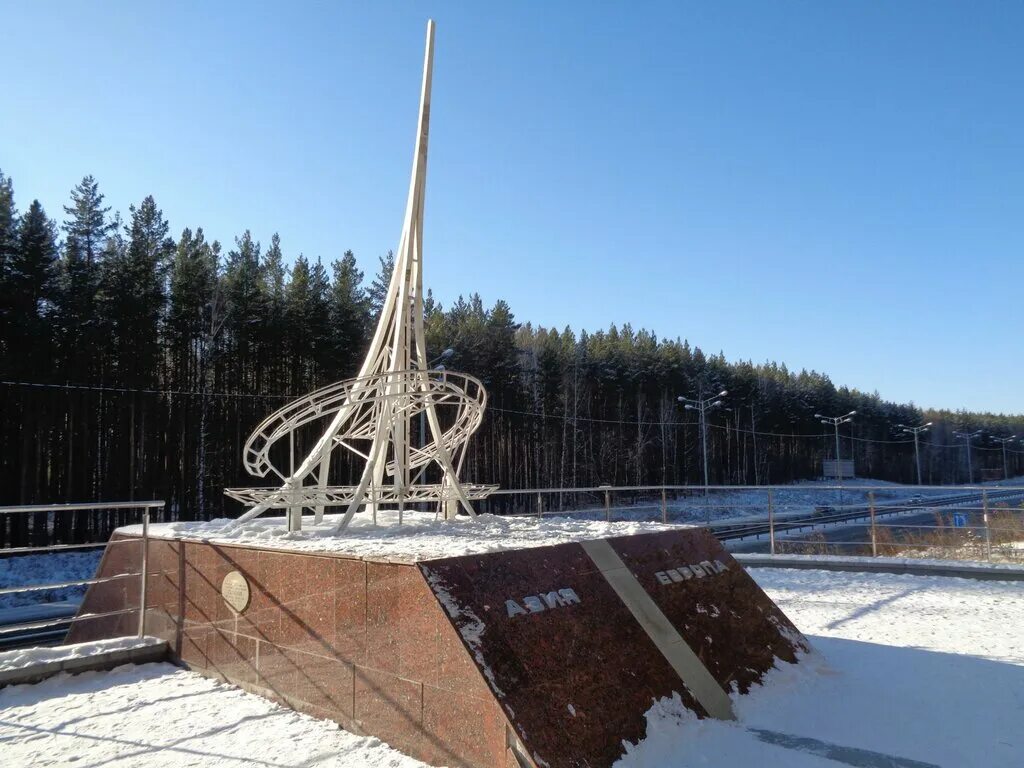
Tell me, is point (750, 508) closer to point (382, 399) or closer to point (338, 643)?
point (382, 399)

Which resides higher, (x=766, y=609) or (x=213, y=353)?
(x=213, y=353)

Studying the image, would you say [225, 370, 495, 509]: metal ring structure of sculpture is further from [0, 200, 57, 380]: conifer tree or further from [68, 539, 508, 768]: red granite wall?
[0, 200, 57, 380]: conifer tree

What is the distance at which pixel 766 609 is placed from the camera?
6.52 metres

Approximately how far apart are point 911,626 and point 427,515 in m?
5.57

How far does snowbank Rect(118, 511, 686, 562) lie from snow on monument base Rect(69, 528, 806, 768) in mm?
239

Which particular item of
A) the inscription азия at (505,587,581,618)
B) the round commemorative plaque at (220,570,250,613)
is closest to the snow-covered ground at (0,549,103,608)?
the round commemorative plaque at (220,570,250,613)

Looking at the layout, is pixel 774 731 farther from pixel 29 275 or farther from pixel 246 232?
pixel 246 232

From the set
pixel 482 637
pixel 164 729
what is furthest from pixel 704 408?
pixel 164 729

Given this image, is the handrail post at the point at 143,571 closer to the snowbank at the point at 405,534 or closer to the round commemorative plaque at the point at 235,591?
the snowbank at the point at 405,534

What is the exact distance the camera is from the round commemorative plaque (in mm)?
5629

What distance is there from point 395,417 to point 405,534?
6.28 feet

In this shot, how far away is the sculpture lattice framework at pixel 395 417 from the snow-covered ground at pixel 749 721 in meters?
2.13

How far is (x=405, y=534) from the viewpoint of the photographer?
6680 millimetres

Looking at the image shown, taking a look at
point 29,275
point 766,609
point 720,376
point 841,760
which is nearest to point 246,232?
point 29,275
